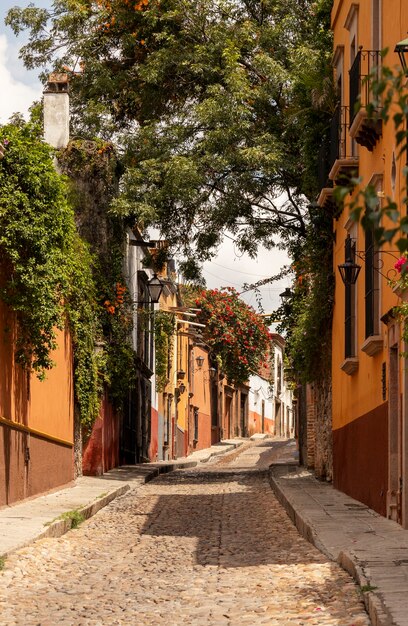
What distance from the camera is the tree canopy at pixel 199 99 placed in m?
22.2

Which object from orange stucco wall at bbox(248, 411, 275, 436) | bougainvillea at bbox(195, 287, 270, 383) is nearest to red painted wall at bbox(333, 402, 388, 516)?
bougainvillea at bbox(195, 287, 270, 383)

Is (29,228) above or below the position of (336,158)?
below

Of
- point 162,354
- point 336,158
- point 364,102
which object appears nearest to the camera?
point 364,102

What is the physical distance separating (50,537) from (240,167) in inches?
468

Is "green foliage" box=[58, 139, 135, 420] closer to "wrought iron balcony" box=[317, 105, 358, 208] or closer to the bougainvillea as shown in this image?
"wrought iron balcony" box=[317, 105, 358, 208]

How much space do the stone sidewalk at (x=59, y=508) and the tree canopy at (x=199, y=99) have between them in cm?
487

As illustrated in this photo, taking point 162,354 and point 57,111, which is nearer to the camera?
point 57,111

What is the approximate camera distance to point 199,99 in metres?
24.4

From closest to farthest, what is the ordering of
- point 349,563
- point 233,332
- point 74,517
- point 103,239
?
point 349,563
point 74,517
point 103,239
point 233,332

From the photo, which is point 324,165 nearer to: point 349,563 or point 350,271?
point 350,271

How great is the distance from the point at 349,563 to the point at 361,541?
1.70 meters

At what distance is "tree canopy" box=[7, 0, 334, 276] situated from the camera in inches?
875

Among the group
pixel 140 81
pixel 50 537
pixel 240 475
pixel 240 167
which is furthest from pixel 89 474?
pixel 50 537

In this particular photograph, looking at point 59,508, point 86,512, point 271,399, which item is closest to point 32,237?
point 59,508
